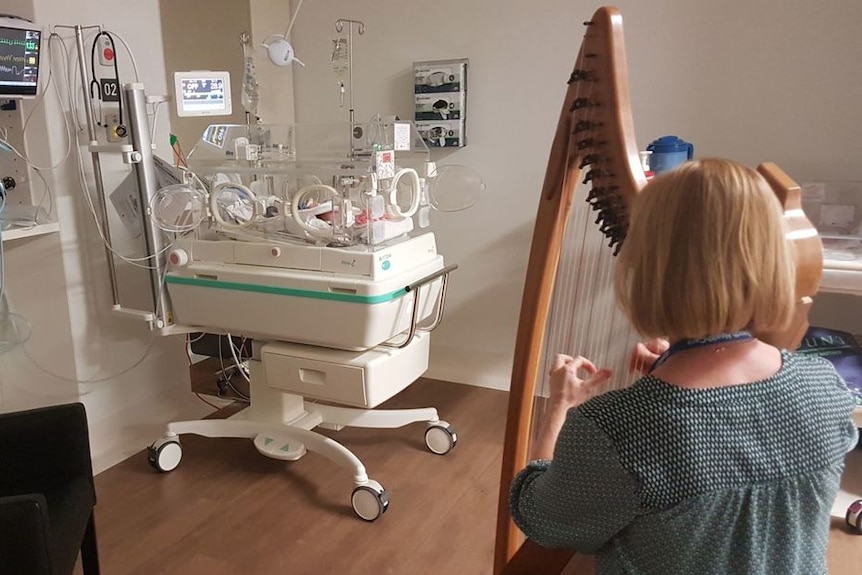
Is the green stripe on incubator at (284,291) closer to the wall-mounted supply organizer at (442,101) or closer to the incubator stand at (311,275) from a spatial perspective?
the incubator stand at (311,275)

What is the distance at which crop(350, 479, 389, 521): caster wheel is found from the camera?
2.09m

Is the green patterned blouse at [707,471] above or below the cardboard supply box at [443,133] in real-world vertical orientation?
below

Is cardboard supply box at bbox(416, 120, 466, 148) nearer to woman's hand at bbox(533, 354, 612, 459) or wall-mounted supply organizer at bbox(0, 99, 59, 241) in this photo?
wall-mounted supply organizer at bbox(0, 99, 59, 241)

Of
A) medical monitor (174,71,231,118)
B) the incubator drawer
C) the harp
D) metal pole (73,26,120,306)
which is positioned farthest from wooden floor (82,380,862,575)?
medical monitor (174,71,231,118)

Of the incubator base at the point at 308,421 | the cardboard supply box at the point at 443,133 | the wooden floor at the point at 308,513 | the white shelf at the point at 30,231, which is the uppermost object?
the cardboard supply box at the point at 443,133

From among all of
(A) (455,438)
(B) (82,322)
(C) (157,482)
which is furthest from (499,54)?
(C) (157,482)

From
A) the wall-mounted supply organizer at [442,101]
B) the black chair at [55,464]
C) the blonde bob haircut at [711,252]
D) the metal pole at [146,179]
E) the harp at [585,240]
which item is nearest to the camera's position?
the blonde bob haircut at [711,252]

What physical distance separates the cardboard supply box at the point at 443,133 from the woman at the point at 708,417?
89.4 inches

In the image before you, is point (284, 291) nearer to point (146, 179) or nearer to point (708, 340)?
point (146, 179)

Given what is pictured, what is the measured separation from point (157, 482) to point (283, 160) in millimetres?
1161

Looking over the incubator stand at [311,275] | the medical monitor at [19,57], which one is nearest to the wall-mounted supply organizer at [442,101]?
the incubator stand at [311,275]

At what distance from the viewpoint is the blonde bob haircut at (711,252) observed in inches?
28.8

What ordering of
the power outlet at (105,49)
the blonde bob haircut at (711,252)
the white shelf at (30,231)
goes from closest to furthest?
the blonde bob haircut at (711,252) < the white shelf at (30,231) < the power outlet at (105,49)

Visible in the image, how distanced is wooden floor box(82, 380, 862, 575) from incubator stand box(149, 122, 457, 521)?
0.31 feet
